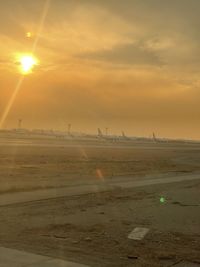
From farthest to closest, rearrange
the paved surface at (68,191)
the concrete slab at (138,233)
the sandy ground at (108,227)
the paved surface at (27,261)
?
the paved surface at (68,191) → the concrete slab at (138,233) → the sandy ground at (108,227) → the paved surface at (27,261)

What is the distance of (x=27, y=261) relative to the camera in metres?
8.38

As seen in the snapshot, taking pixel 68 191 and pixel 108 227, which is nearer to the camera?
pixel 108 227

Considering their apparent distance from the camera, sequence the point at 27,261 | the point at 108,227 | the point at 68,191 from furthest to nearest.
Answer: the point at 68,191
the point at 108,227
the point at 27,261

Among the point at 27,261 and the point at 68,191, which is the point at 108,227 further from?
the point at 68,191

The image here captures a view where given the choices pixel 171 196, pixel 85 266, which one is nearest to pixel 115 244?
pixel 85 266

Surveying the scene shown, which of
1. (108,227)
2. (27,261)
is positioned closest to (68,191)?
(108,227)

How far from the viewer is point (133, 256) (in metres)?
9.02

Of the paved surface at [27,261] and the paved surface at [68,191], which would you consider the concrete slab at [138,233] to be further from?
the paved surface at [68,191]

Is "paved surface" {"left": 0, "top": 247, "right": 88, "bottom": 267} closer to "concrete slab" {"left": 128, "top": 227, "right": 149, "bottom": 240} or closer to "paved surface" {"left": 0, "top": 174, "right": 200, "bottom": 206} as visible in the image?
"concrete slab" {"left": 128, "top": 227, "right": 149, "bottom": 240}

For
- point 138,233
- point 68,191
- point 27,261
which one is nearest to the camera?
point 27,261

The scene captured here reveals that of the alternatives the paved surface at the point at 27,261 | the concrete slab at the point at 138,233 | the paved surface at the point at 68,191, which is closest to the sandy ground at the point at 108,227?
the concrete slab at the point at 138,233

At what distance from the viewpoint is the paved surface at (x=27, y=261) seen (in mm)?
8176

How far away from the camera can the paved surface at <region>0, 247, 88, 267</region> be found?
818 centimetres

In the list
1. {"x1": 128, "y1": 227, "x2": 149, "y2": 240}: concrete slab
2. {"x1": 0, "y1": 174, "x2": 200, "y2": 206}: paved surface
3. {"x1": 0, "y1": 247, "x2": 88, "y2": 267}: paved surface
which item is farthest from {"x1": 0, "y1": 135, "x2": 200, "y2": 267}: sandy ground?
{"x1": 0, "y1": 174, "x2": 200, "y2": 206}: paved surface
